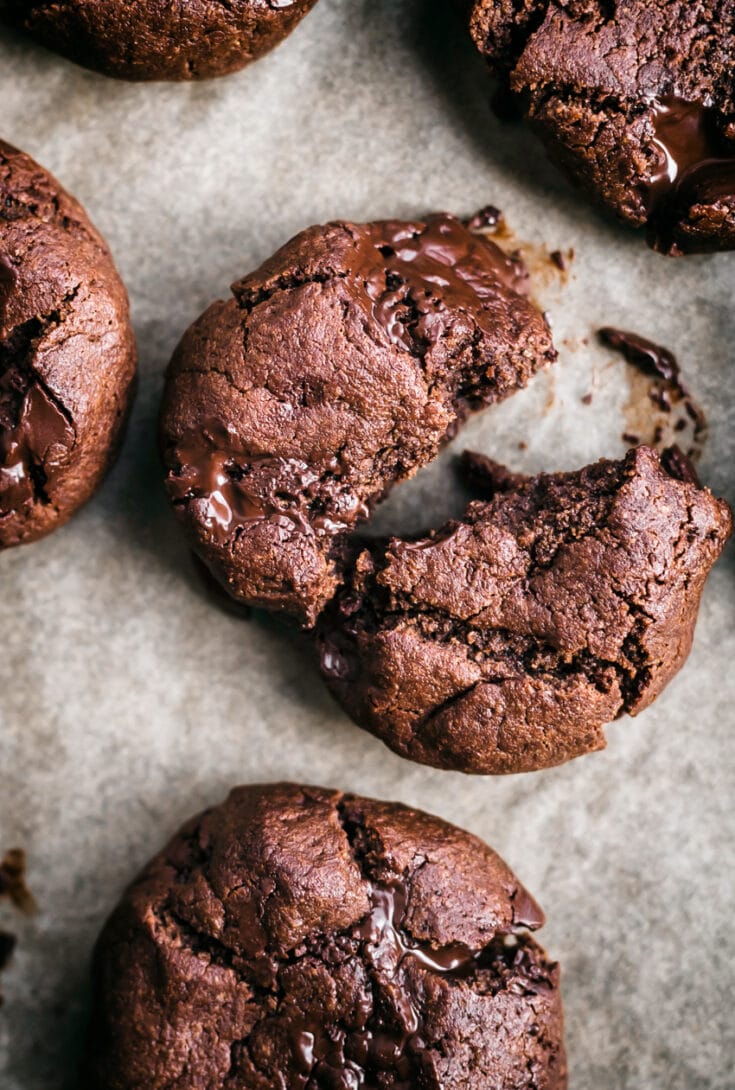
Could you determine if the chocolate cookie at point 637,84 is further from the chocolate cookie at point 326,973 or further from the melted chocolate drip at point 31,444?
the chocolate cookie at point 326,973

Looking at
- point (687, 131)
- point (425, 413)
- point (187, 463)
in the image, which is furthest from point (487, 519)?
point (687, 131)

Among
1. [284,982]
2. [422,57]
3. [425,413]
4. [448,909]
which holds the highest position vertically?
[422,57]

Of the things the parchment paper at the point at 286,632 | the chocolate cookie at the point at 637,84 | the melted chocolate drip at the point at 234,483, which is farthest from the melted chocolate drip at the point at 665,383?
the melted chocolate drip at the point at 234,483

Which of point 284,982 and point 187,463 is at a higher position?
point 187,463

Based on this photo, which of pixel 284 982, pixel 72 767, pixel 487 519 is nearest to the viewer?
pixel 284 982

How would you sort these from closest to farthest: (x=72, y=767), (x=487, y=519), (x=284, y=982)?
(x=284, y=982)
(x=487, y=519)
(x=72, y=767)

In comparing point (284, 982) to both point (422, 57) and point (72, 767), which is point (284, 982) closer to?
point (72, 767)

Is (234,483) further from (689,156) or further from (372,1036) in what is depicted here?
(689,156)
